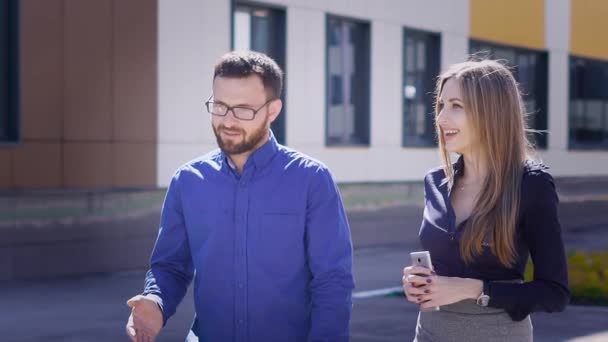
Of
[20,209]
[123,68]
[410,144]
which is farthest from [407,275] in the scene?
[410,144]

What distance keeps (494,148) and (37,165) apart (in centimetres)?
1025

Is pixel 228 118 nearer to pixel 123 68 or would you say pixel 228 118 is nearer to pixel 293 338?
pixel 293 338

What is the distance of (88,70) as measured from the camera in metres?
14.0

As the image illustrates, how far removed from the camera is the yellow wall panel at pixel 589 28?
25.4 metres

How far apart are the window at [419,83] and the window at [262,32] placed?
3.34 m

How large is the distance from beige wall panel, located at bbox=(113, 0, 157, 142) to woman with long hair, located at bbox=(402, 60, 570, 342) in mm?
10744

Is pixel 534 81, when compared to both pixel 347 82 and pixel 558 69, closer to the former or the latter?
pixel 558 69

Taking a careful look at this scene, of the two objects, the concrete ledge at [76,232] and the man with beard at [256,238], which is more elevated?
the man with beard at [256,238]

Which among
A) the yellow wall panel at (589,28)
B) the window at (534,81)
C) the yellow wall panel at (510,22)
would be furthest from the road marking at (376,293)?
the yellow wall panel at (589,28)

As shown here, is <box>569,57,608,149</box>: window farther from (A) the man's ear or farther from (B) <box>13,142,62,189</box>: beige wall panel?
(A) the man's ear

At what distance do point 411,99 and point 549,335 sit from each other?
1083 centimetres

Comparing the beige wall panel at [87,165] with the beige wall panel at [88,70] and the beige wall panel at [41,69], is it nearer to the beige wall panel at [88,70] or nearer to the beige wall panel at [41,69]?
the beige wall panel at [88,70]

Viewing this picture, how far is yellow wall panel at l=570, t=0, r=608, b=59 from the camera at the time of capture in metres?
25.4

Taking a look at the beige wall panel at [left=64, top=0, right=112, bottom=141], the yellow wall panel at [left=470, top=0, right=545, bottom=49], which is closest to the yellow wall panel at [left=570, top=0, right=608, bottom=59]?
the yellow wall panel at [left=470, top=0, right=545, bottom=49]
